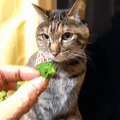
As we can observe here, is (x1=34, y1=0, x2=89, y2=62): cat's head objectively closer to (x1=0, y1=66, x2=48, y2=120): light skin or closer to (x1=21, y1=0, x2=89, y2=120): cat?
(x1=21, y1=0, x2=89, y2=120): cat

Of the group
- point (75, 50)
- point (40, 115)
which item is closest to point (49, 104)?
point (40, 115)

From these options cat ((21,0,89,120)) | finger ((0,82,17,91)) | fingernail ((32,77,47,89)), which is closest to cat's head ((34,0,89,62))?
cat ((21,0,89,120))

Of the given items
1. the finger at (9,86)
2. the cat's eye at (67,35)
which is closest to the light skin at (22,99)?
the finger at (9,86)

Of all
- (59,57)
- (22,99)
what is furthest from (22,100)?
(59,57)

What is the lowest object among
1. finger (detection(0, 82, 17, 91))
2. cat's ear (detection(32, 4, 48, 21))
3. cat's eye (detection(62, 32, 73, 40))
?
finger (detection(0, 82, 17, 91))

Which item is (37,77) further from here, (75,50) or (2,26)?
(2,26)

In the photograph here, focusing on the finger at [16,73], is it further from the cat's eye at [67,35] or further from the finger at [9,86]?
the cat's eye at [67,35]

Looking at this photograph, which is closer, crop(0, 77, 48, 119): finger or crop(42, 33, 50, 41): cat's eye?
crop(0, 77, 48, 119): finger
